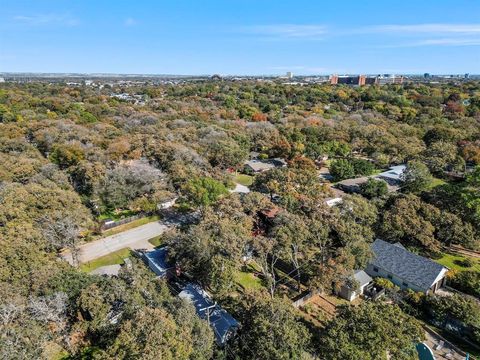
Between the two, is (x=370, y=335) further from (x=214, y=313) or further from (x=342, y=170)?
(x=342, y=170)

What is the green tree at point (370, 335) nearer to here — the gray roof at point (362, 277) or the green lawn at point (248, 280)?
the gray roof at point (362, 277)

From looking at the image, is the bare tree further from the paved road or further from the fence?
the fence

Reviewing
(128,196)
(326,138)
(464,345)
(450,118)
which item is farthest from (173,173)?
(450,118)

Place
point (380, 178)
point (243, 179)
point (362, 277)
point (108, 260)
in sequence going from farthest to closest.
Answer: point (243, 179) < point (380, 178) < point (108, 260) < point (362, 277)

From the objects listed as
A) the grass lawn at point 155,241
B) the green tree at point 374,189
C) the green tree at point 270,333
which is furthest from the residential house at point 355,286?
the grass lawn at point 155,241

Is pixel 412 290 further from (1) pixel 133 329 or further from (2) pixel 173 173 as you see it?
(2) pixel 173 173

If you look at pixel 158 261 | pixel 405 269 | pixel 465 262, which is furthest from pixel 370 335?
pixel 465 262

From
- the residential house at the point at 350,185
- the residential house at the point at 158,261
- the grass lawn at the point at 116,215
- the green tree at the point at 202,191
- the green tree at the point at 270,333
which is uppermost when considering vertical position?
the green tree at the point at 202,191
